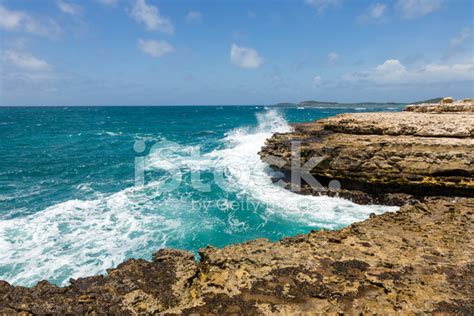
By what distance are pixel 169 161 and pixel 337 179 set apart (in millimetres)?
13088

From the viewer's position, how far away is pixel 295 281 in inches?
164

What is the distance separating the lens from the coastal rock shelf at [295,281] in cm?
374

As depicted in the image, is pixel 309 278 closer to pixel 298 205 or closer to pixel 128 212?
pixel 298 205

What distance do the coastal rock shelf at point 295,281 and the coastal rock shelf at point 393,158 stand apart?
20.4 feet

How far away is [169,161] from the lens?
851 inches

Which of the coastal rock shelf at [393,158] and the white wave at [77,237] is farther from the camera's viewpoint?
the coastal rock shelf at [393,158]

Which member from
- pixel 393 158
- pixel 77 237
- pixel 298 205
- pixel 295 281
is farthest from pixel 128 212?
pixel 393 158

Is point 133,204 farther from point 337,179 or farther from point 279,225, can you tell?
point 337,179

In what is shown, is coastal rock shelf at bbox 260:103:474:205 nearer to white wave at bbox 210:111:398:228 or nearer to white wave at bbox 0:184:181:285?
white wave at bbox 210:111:398:228

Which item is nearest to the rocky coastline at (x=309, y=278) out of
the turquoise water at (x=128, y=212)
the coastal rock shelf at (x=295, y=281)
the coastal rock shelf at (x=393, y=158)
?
the coastal rock shelf at (x=295, y=281)

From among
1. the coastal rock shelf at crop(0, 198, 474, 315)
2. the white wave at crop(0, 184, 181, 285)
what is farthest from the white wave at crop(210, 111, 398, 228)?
the coastal rock shelf at crop(0, 198, 474, 315)

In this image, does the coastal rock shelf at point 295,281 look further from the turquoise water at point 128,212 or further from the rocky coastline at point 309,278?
the turquoise water at point 128,212

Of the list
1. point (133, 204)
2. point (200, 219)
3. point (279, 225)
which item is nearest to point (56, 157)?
point (133, 204)

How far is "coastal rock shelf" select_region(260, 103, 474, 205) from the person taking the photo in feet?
35.6
